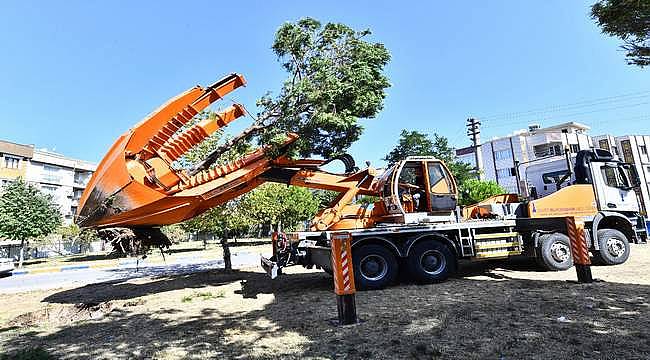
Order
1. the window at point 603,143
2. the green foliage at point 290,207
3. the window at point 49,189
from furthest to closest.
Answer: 1. the window at point 603,143
2. the window at point 49,189
3. the green foliage at point 290,207

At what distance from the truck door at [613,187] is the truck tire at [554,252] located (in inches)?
73.4

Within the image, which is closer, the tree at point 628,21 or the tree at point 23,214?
the tree at point 628,21

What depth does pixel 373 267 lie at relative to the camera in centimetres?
916

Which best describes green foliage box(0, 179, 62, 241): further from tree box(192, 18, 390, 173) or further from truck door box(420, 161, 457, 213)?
truck door box(420, 161, 457, 213)

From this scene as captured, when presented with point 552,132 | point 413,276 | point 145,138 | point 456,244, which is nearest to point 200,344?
point 145,138

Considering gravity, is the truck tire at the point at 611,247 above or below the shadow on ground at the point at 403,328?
above

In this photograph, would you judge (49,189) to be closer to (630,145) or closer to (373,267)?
(373,267)

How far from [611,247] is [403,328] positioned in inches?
355

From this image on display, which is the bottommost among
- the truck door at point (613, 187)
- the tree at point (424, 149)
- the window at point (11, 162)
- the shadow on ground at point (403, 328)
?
the shadow on ground at point (403, 328)

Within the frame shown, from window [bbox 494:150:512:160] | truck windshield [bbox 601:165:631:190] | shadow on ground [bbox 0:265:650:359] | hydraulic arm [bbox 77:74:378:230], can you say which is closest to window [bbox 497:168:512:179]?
window [bbox 494:150:512:160]

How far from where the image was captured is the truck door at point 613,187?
11.3 m

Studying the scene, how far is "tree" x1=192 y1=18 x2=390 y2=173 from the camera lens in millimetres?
10008

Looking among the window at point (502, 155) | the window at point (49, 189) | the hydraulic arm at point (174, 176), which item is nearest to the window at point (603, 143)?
the window at point (502, 155)

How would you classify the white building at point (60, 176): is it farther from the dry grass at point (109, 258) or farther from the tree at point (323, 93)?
the tree at point (323, 93)
